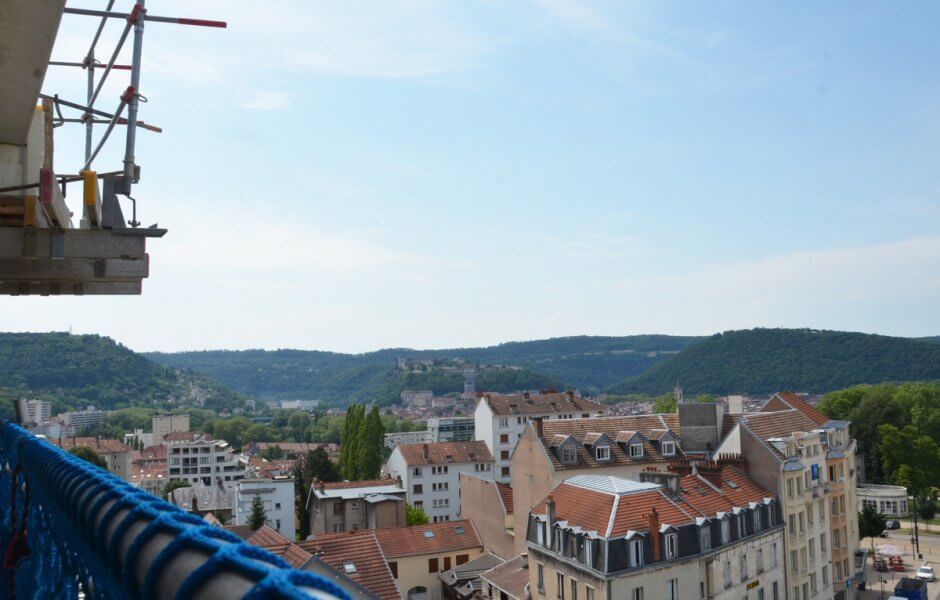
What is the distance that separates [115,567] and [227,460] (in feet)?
313

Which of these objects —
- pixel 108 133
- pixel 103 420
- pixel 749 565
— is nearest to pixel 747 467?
pixel 749 565

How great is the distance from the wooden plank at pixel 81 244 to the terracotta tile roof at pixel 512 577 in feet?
73.5

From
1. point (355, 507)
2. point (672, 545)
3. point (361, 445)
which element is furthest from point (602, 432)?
point (361, 445)

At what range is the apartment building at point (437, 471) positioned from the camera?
54719 mm

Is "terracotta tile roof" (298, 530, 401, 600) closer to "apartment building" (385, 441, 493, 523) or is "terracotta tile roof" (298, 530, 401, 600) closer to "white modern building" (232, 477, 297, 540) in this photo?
"white modern building" (232, 477, 297, 540)

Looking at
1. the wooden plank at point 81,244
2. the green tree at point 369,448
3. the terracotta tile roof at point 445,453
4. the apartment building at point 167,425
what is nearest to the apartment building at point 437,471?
the terracotta tile roof at point 445,453

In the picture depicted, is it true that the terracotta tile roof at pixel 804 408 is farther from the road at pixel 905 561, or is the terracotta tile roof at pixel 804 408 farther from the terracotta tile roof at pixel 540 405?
the terracotta tile roof at pixel 540 405

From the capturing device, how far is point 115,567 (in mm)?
1826

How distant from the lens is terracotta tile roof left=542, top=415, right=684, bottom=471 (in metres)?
31.6

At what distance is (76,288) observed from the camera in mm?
7480

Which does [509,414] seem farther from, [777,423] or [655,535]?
[655,535]

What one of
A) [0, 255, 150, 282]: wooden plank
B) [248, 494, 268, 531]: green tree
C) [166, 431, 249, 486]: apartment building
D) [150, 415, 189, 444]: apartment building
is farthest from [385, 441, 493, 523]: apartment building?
[150, 415, 189, 444]: apartment building

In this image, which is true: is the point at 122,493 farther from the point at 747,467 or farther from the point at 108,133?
the point at 747,467

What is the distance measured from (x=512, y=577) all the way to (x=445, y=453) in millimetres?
28365
